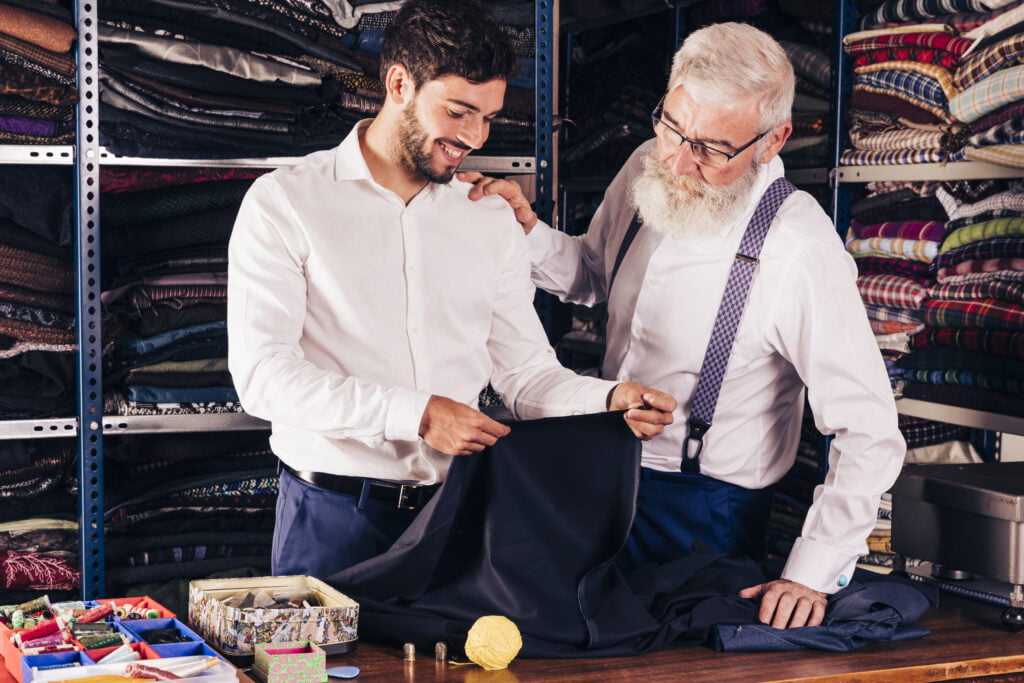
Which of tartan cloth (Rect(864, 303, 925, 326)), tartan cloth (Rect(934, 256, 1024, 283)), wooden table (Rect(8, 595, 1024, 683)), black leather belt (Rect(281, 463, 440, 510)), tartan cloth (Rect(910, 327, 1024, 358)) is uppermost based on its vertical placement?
tartan cloth (Rect(934, 256, 1024, 283))

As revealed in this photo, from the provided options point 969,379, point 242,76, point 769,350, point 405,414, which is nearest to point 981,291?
point 969,379

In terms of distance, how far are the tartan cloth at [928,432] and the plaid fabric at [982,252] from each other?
45cm

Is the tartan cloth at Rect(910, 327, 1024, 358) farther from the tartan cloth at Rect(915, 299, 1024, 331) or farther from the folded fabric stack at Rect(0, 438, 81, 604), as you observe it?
the folded fabric stack at Rect(0, 438, 81, 604)

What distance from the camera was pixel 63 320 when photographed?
2840 millimetres

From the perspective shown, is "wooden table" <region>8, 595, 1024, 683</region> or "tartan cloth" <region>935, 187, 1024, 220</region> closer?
"wooden table" <region>8, 595, 1024, 683</region>

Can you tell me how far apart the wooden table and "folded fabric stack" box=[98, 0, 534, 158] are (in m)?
1.41

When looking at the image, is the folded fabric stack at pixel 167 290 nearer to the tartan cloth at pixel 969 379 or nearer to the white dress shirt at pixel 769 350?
the white dress shirt at pixel 769 350

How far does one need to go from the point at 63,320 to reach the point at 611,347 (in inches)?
51.4

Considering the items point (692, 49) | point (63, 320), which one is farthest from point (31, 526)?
point (692, 49)

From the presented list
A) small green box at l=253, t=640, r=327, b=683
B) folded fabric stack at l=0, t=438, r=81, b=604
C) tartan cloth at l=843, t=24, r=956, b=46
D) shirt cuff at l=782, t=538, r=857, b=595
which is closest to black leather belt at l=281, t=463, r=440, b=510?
small green box at l=253, t=640, r=327, b=683

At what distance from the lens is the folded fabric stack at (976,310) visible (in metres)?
2.78

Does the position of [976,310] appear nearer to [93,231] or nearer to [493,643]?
[493,643]

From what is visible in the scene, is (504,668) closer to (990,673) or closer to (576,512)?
(576,512)

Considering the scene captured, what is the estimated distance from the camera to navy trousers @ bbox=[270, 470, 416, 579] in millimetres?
2201
